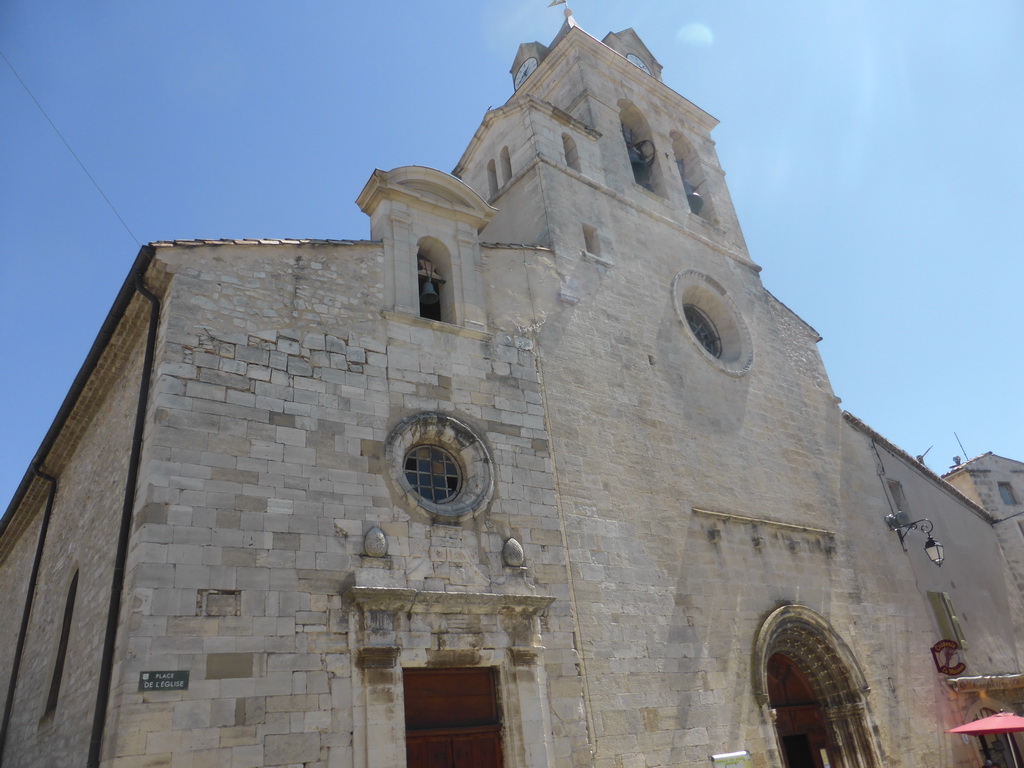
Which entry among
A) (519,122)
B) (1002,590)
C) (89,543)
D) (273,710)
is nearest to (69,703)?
(89,543)

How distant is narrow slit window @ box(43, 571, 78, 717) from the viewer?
8.06 meters

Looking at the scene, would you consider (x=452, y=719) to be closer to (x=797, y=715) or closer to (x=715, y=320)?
(x=797, y=715)

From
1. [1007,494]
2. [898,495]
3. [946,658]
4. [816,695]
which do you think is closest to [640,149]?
[898,495]

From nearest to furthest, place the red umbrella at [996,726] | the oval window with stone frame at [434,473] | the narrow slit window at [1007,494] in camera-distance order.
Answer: the oval window with stone frame at [434,473]
the red umbrella at [996,726]
the narrow slit window at [1007,494]

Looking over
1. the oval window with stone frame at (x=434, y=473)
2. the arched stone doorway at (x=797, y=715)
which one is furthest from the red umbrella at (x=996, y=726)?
the oval window with stone frame at (x=434, y=473)

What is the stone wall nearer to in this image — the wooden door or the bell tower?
the wooden door

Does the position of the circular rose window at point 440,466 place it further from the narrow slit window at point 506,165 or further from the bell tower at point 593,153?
the narrow slit window at point 506,165

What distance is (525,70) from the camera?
16203 millimetres

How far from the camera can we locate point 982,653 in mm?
13555

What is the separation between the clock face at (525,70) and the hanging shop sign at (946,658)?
13.1 m

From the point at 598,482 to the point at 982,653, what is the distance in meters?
9.37

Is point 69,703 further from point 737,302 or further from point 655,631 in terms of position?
point 737,302

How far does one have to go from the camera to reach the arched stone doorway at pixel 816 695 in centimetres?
1034

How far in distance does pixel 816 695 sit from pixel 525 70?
1317cm
